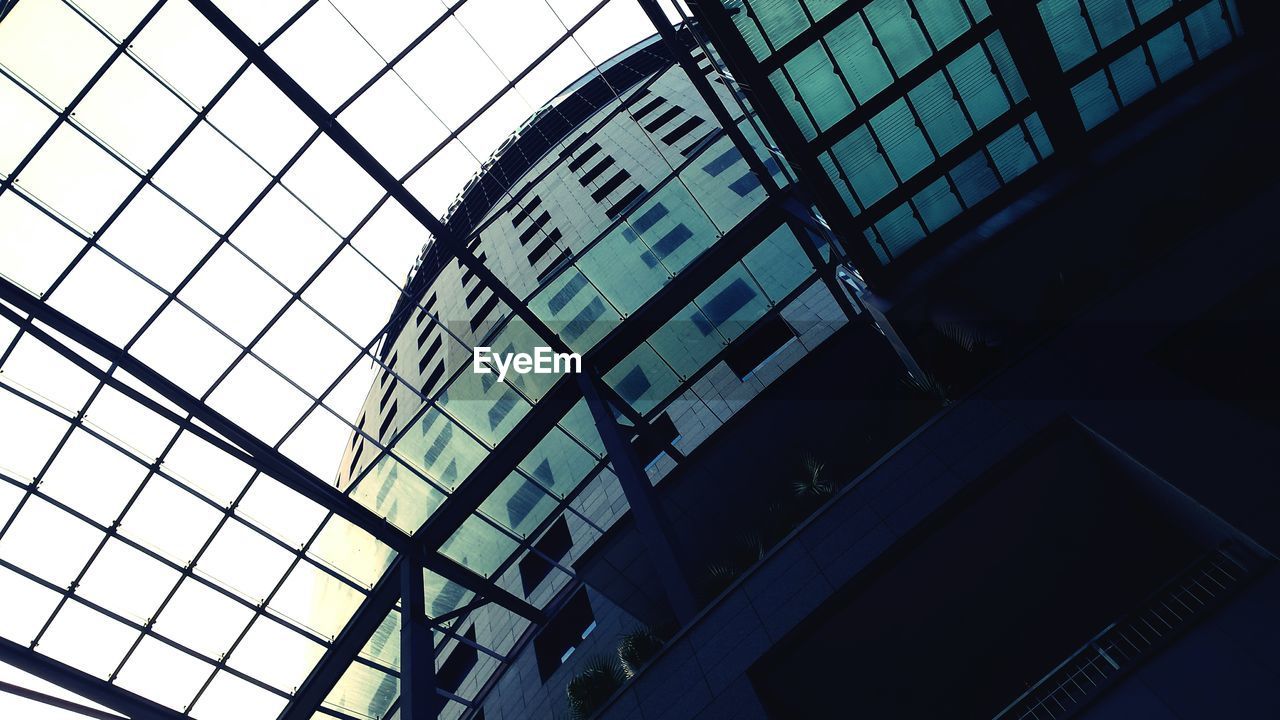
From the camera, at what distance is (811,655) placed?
15609 mm

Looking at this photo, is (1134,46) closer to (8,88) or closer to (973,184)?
(973,184)

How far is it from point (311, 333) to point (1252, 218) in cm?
2468

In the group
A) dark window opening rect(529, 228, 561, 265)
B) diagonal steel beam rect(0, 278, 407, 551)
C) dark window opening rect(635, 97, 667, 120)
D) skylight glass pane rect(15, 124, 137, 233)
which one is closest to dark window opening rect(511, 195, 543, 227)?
dark window opening rect(529, 228, 561, 265)

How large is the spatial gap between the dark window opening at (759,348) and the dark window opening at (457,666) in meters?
14.9

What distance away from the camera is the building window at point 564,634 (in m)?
24.6

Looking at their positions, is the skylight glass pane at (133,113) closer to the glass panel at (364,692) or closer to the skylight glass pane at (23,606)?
the skylight glass pane at (23,606)

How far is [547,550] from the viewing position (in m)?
27.6

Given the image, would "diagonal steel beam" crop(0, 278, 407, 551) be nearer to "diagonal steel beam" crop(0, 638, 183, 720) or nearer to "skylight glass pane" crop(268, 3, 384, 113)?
"diagonal steel beam" crop(0, 638, 183, 720)

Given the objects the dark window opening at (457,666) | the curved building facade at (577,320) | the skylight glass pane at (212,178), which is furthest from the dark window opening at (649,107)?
the dark window opening at (457,666)

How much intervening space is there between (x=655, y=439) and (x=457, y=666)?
1258cm

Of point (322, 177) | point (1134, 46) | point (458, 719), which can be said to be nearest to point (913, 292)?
point (1134, 46)

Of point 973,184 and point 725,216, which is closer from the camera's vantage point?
point 973,184

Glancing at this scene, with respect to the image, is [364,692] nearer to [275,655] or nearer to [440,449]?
[275,655]

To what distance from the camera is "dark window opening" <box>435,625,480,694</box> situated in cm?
2809
